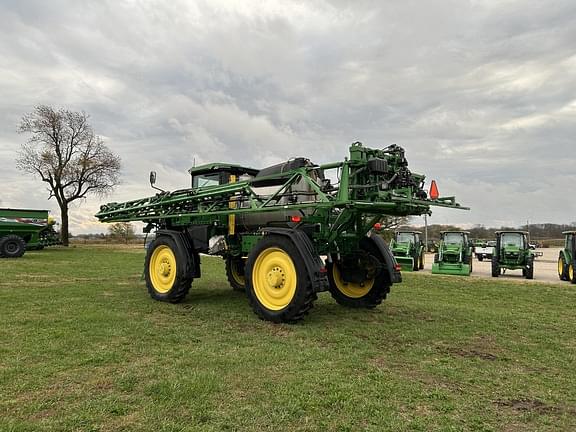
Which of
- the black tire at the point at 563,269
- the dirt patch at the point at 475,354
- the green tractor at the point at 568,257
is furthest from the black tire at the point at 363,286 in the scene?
the black tire at the point at 563,269

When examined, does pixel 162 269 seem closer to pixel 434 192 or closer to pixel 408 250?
pixel 434 192

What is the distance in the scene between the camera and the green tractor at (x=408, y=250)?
18.6 meters

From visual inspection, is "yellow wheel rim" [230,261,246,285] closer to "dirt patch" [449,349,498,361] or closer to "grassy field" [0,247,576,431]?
"grassy field" [0,247,576,431]

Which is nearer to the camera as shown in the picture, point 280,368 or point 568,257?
point 280,368

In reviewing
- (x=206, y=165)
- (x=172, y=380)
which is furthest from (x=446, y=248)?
(x=172, y=380)

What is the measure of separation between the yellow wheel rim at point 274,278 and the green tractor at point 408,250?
1259cm

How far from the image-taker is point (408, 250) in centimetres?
1961

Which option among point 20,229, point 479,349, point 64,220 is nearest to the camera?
point 479,349

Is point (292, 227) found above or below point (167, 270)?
above

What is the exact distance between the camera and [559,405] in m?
3.53

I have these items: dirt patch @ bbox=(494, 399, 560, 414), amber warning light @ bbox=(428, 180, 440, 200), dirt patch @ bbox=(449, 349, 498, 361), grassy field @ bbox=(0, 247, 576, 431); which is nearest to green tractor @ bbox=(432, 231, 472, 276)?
grassy field @ bbox=(0, 247, 576, 431)

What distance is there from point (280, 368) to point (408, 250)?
637 inches

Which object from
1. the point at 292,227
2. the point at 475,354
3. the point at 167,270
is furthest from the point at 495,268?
the point at 167,270

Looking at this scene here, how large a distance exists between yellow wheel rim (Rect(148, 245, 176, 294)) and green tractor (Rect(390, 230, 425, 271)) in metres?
12.0
